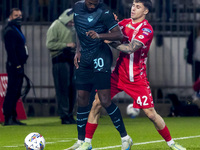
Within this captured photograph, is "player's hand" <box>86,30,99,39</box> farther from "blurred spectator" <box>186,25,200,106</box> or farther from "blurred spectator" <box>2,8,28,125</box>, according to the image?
"blurred spectator" <box>186,25,200,106</box>

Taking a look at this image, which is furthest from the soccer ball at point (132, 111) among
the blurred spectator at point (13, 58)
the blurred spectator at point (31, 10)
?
the blurred spectator at point (31, 10)

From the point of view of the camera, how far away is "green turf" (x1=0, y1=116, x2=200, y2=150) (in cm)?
830

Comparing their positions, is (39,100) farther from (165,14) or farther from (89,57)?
(89,57)

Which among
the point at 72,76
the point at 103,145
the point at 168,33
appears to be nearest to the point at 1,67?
the point at 72,76

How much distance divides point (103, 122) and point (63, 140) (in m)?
3.58

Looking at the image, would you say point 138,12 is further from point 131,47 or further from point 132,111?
point 132,111

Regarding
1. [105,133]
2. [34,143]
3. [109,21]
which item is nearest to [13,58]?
[105,133]

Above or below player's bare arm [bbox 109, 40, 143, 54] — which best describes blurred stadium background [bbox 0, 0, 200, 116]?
below

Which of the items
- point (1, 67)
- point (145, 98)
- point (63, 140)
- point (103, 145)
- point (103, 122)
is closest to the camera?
point (145, 98)

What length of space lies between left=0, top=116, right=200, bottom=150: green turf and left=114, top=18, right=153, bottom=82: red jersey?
3.47ft

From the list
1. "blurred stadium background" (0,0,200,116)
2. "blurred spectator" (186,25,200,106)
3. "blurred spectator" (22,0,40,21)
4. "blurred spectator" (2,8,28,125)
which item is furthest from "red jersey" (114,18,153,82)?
"blurred spectator" (186,25,200,106)

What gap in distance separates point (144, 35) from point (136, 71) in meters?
0.43

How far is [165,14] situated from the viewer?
1464 centimetres

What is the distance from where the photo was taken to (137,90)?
737 centimetres
